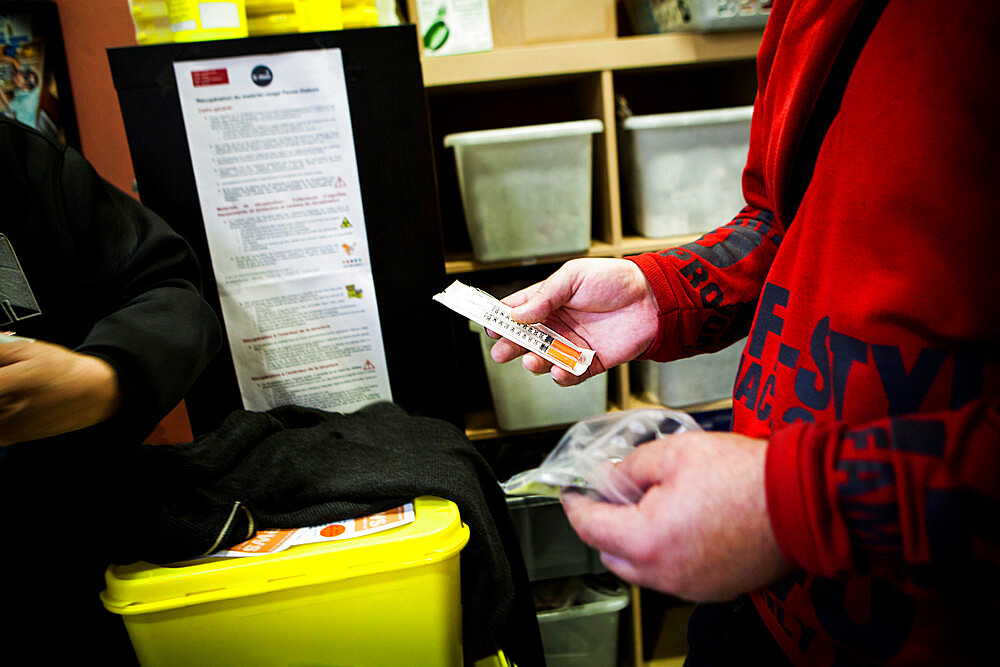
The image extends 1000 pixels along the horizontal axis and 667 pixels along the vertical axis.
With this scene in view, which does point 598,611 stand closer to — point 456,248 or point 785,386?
point 456,248

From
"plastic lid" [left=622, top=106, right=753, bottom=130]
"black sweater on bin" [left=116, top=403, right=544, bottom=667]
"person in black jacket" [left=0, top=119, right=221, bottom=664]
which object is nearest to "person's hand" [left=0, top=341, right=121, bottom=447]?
"person in black jacket" [left=0, top=119, right=221, bottom=664]

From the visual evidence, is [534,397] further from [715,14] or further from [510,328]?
[715,14]

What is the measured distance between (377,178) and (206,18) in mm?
365

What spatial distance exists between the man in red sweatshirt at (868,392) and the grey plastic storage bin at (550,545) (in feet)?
2.75

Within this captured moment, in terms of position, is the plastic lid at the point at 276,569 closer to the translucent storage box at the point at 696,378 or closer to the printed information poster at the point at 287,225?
the printed information poster at the point at 287,225

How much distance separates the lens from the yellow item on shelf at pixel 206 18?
0.98 meters

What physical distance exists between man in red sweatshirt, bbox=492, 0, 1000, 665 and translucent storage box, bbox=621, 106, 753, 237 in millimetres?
681

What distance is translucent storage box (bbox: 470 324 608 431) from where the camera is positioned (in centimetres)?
132

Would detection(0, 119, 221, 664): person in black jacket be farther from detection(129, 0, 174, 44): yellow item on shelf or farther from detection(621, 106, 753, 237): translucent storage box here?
detection(621, 106, 753, 237): translucent storage box

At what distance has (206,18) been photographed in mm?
978

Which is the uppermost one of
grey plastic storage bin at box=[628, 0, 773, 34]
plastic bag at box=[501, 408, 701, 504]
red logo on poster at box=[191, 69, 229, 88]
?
grey plastic storage bin at box=[628, 0, 773, 34]

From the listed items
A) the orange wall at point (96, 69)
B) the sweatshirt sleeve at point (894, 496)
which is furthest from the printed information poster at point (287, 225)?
the sweatshirt sleeve at point (894, 496)

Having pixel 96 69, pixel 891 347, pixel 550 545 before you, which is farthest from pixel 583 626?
pixel 96 69

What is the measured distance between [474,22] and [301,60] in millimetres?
422
